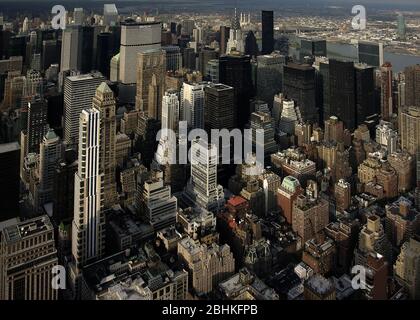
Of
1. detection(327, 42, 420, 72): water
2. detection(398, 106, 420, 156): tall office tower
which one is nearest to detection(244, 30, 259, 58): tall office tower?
detection(327, 42, 420, 72): water

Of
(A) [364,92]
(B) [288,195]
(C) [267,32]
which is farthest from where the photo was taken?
(C) [267,32]

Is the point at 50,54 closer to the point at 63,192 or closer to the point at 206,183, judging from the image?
the point at 63,192

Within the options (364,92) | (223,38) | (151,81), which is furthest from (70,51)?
(364,92)

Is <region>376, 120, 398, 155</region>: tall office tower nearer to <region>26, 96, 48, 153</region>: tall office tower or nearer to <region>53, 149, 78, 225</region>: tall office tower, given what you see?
<region>53, 149, 78, 225</region>: tall office tower

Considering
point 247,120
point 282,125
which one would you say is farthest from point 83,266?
point 282,125

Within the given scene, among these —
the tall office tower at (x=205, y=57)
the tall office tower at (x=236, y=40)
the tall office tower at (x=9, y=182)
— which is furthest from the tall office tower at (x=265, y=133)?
A: the tall office tower at (x=9, y=182)

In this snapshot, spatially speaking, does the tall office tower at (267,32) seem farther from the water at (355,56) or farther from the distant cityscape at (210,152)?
the water at (355,56)
